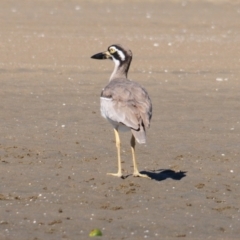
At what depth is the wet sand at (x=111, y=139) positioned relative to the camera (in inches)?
333

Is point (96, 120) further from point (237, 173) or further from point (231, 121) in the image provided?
point (237, 173)

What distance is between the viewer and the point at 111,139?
1191cm

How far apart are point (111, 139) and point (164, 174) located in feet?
5.97

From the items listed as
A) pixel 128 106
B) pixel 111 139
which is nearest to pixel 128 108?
pixel 128 106

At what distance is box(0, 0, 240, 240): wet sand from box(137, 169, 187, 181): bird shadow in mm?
12

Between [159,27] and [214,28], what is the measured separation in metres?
1.51

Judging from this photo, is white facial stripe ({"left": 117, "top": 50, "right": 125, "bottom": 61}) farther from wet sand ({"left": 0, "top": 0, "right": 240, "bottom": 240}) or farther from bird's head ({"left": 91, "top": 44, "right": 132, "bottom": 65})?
wet sand ({"left": 0, "top": 0, "right": 240, "bottom": 240})

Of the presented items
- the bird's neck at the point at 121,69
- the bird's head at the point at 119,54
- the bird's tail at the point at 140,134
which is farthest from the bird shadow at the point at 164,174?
the bird's head at the point at 119,54

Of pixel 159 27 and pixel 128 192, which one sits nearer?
pixel 128 192

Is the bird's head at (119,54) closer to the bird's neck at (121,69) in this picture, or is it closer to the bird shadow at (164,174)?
the bird's neck at (121,69)

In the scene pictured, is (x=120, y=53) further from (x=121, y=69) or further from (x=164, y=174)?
(x=164, y=174)

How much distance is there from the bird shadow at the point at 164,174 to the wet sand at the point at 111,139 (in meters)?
0.01

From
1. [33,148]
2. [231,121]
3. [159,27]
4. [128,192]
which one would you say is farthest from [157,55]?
[128,192]

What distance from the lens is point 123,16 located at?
26891 millimetres
